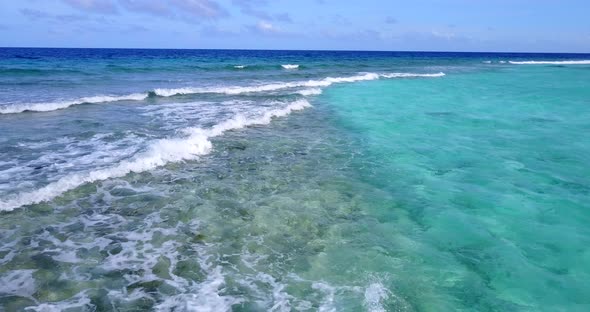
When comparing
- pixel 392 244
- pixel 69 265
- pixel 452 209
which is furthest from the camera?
pixel 452 209

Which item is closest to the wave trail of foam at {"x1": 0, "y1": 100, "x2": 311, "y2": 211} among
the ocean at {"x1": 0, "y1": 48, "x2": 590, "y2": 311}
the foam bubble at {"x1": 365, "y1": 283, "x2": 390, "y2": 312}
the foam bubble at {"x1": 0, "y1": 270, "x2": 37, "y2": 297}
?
the ocean at {"x1": 0, "y1": 48, "x2": 590, "y2": 311}

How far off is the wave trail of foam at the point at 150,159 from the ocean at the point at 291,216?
0.14ft

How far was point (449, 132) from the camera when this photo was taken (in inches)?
536

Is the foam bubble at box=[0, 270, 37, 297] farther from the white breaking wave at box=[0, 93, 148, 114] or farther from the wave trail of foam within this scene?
the white breaking wave at box=[0, 93, 148, 114]

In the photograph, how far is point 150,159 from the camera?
9.56m

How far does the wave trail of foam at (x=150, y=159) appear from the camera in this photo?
725 centimetres

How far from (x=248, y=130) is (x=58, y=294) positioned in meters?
9.31

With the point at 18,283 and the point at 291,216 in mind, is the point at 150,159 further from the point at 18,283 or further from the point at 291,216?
the point at 18,283

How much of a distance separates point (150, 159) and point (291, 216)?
4266 mm

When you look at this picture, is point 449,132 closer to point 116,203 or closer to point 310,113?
point 310,113

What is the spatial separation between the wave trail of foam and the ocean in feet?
0.14

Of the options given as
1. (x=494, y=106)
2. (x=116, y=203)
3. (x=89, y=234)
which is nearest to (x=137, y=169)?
(x=116, y=203)

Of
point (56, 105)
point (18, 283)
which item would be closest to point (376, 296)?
point (18, 283)

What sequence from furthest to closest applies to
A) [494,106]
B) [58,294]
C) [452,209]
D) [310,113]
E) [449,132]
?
[494,106] → [310,113] → [449,132] → [452,209] → [58,294]
